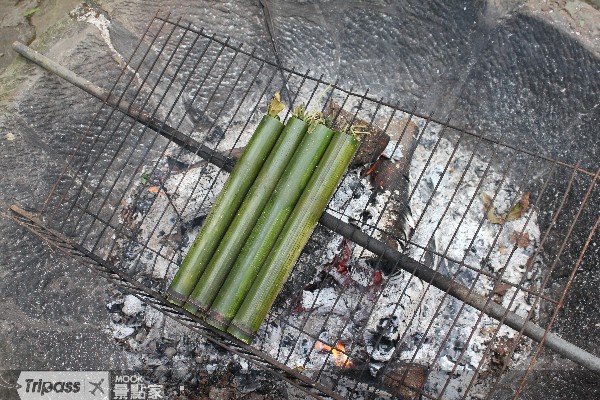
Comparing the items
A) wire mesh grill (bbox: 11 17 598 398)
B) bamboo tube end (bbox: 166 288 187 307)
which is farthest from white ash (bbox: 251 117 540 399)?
bamboo tube end (bbox: 166 288 187 307)

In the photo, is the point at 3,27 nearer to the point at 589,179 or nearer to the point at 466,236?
the point at 466,236

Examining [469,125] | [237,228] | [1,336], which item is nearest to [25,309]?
[1,336]

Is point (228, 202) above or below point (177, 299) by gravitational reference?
above

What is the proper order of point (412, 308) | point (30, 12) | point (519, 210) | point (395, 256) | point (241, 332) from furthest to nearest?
point (30, 12), point (519, 210), point (412, 308), point (395, 256), point (241, 332)

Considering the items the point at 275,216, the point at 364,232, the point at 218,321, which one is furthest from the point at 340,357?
the point at 275,216

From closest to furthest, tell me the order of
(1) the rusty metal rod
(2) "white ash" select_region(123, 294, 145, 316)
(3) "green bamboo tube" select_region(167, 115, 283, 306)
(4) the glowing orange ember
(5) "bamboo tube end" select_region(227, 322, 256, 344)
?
1. (1) the rusty metal rod
2. (5) "bamboo tube end" select_region(227, 322, 256, 344)
3. (3) "green bamboo tube" select_region(167, 115, 283, 306)
4. (4) the glowing orange ember
5. (2) "white ash" select_region(123, 294, 145, 316)

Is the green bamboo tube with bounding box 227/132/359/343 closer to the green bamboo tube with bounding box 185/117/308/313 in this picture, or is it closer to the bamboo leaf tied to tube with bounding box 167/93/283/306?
the green bamboo tube with bounding box 185/117/308/313

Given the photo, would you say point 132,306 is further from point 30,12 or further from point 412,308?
point 30,12
